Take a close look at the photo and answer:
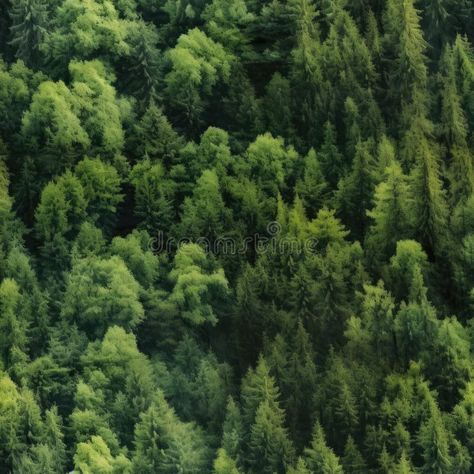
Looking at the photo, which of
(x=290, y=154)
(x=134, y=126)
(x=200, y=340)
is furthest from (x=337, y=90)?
(x=200, y=340)

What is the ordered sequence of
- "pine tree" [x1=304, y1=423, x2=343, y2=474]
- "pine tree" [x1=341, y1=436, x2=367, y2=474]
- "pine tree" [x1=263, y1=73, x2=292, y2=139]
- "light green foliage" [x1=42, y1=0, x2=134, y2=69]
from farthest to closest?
"pine tree" [x1=263, y1=73, x2=292, y2=139]
"light green foliage" [x1=42, y1=0, x2=134, y2=69]
"pine tree" [x1=341, y1=436, x2=367, y2=474]
"pine tree" [x1=304, y1=423, x2=343, y2=474]

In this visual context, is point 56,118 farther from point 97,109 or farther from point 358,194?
point 358,194

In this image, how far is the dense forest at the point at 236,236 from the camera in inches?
3612

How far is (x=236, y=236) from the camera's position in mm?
101750

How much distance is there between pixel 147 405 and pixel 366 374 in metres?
12.7

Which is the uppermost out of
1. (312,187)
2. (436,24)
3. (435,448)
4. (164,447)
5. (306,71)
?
(436,24)

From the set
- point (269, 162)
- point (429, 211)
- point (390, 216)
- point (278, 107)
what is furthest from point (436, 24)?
point (390, 216)

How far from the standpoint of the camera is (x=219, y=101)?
109625mm

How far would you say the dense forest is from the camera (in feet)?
301

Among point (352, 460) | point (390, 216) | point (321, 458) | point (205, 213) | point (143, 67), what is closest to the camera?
point (321, 458)

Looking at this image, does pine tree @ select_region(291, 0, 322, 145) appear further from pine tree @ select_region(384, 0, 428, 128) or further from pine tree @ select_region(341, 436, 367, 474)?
pine tree @ select_region(341, 436, 367, 474)

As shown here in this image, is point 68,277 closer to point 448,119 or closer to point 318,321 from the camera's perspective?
point 318,321

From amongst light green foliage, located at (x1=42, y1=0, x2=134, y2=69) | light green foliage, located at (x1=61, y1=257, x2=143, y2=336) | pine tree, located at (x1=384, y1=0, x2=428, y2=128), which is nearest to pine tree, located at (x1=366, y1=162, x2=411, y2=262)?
pine tree, located at (x1=384, y1=0, x2=428, y2=128)

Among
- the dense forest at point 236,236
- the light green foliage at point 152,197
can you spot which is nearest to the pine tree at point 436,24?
the dense forest at point 236,236
